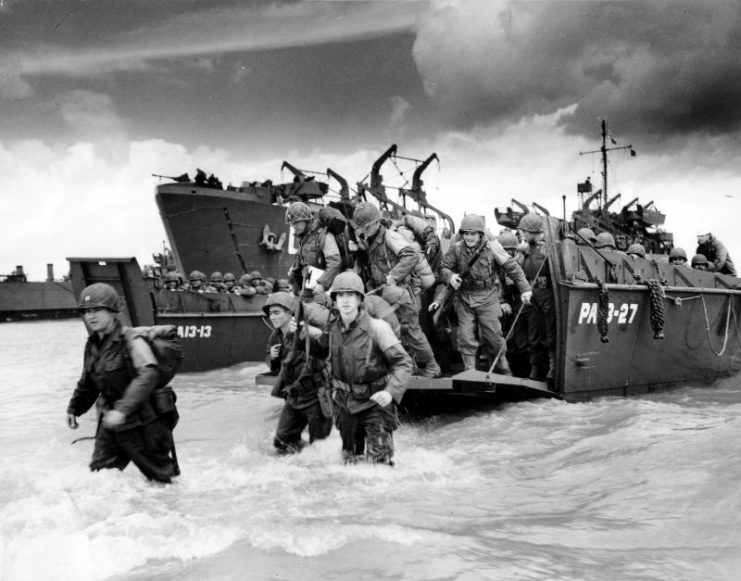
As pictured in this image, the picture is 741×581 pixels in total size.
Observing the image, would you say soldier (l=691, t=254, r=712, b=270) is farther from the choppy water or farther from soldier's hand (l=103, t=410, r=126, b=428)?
soldier's hand (l=103, t=410, r=126, b=428)

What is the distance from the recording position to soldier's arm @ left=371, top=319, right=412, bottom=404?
16.9 feet

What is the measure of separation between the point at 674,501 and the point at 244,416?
20.5ft

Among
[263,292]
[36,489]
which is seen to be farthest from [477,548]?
[263,292]

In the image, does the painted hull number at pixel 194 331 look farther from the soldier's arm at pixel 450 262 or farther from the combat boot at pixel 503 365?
the combat boot at pixel 503 365

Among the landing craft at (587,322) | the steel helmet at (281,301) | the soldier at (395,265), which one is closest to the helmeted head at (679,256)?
the landing craft at (587,322)

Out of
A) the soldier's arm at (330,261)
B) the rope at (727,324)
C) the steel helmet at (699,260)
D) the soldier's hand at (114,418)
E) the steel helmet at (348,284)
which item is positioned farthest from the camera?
the steel helmet at (699,260)

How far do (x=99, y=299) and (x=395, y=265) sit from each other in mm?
3457

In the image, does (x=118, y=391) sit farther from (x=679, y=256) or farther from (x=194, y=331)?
(x=194, y=331)

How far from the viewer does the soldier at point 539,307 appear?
8.49 m

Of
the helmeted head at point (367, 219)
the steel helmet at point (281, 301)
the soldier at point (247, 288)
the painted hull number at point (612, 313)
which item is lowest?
the painted hull number at point (612, 313)

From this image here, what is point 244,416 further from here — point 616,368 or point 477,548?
point 477,548

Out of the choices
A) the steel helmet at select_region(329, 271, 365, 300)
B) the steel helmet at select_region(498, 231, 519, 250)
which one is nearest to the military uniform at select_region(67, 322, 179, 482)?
the steel helmet at select_region(329, 271, 365, 300)

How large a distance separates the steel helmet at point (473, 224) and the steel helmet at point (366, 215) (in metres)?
0.97

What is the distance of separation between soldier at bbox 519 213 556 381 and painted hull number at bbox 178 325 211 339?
797cm
